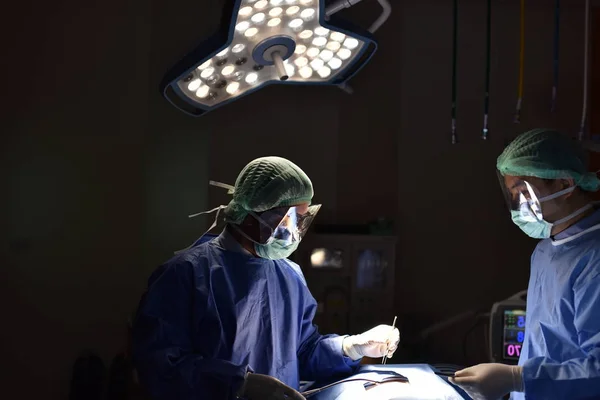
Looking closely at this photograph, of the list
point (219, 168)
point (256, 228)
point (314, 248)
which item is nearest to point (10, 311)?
point (219, 168)

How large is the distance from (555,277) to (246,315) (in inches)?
34.2

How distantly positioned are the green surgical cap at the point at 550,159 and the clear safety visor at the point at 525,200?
3 cm

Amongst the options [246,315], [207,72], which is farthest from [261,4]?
[246,315]

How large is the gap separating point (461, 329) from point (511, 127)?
1.16 meters

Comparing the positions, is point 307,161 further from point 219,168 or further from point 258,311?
point 258,311

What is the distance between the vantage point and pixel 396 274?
3.12 metres

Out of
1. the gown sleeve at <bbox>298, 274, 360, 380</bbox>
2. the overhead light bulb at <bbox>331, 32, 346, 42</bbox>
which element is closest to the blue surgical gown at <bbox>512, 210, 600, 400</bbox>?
the gown sleeve at <bbox>298, 274, 360, 380</bbox>

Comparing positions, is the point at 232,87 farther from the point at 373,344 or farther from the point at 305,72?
the point at 373,344

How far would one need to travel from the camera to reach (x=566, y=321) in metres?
1.47

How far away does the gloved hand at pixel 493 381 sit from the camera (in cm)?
143

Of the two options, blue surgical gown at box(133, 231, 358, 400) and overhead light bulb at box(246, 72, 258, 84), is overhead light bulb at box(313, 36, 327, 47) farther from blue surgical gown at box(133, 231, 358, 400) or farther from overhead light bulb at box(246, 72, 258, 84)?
blue surgical gown at box(133, 231, 358, 400)

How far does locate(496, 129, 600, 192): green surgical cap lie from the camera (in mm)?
1526

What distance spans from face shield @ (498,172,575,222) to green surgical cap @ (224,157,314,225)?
1.95ft

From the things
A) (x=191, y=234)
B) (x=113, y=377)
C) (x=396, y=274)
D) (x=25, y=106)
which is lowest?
(x=113, y=377)
